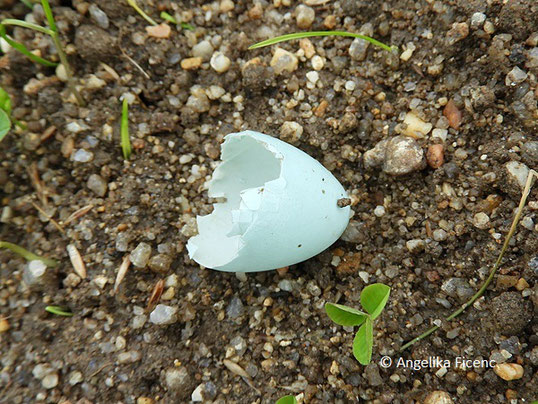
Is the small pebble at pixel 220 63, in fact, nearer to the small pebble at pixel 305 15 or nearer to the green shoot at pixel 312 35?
the green shoot at pixel 312 35

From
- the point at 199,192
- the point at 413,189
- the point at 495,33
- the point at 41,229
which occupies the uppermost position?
the point at 495,33

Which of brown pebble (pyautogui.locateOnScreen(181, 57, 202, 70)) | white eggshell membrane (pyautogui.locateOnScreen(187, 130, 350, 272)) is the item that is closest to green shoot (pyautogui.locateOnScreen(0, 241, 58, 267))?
white eggshell membrane (pyautogui.locateOnScreen(187, 130, 350, 272))

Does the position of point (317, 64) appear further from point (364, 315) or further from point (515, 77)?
point (364, 315)

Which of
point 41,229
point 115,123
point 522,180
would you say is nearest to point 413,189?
point 522,180

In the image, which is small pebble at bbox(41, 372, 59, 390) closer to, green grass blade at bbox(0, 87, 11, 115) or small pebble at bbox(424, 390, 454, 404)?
green grass blade at bbox(0, 87, 11, 115)

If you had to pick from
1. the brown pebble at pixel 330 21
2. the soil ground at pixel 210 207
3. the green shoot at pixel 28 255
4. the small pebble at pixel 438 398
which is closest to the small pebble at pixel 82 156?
the soil ground at pixel 210 207

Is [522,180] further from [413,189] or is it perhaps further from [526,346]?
[526,346]
